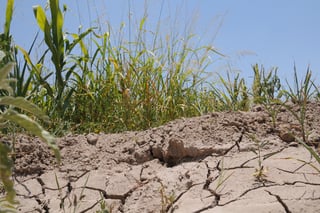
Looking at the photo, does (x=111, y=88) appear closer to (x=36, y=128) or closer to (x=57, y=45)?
(x=57, y=45)

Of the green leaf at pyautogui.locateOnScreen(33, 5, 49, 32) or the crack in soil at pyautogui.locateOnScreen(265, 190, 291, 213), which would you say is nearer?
the crack in soil at pyautogui.locateOnScreen(265, 190, 291, 213)

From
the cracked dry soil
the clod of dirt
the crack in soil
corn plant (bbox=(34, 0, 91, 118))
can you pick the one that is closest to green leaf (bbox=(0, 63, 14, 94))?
the cracked dry soil

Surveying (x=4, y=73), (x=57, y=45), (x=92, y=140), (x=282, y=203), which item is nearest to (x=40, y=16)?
(x=57, y=45)

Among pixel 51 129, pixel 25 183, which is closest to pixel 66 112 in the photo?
pixel 51 129

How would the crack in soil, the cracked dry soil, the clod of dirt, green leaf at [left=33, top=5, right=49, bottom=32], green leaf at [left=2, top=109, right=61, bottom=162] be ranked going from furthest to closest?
1. green leaf at [left=33, top=5, right=49, bottom=32]
2. the clod of dirt
3. the cracked dry soil
4. the crack in soil
5. green leaf at [left=2, top=109, right=61, bottom=162]

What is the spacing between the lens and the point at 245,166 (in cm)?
244

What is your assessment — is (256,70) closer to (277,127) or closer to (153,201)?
(277,127)

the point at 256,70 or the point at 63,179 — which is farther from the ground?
the point at 256,70

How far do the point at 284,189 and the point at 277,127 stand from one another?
70 centimetres

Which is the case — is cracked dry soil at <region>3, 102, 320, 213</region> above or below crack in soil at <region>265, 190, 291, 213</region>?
above

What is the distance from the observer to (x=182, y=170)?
2.56 metres

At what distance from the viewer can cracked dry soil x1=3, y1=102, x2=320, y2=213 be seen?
2.19m

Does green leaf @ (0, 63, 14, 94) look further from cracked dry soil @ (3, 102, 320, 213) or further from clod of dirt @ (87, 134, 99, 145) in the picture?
clod of dirt @ (87, 134, 99, 145)

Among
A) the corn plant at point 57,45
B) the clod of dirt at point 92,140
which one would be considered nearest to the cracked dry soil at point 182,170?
the clod of dirt at point 92,140
